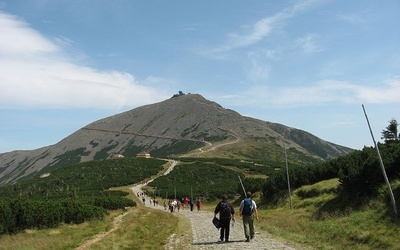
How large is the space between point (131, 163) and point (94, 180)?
79.2ft

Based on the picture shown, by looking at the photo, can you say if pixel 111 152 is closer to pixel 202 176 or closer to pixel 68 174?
pixel 68 174

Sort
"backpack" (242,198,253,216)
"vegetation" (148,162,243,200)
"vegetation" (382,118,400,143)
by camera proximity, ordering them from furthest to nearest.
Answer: "vegetation" (148,162,243,200), "vegetation" (382,118,400,143), "backpack" (242,198,253,216)

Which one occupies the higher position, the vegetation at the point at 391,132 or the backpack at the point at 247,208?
the vegetation at the point at 391,132

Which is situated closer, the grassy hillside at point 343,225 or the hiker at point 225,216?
the grassy hillside at point 343,225

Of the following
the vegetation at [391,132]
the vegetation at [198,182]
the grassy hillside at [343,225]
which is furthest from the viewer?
the vegetation at [198,182]

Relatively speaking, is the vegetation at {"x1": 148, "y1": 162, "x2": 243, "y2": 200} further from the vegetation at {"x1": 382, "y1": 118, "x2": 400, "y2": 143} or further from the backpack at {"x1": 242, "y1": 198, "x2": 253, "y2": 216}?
the backpack at {"x1": 242, "y1": 198, "x2": 253, "y2": 216}

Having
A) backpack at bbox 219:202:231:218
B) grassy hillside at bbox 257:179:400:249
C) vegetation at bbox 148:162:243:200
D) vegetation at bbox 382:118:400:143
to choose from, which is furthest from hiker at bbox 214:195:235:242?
vegetation at bbox 148:162:243:200

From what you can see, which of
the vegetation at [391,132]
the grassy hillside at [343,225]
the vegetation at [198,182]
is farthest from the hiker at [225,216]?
the vegetation at [198,182]

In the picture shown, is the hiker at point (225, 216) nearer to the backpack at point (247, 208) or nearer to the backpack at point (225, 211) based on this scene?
the backpack at point (225, 211)

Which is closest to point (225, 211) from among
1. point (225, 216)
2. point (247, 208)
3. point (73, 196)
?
point (225, 216)

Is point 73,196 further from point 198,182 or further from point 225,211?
point 225,211

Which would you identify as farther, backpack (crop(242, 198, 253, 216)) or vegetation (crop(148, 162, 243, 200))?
vegetation (crop(148, 162, 243, 200))

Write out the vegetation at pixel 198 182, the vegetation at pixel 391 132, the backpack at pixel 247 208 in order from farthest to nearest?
the vegetation at pixel 198 182, the vegetation at pixel 391 132, the backpack at pixel 247 208

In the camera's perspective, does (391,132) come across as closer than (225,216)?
No
